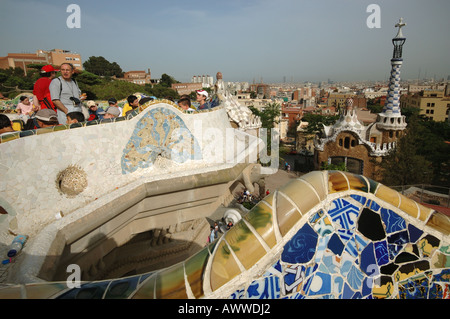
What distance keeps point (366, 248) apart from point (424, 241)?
0.36 meters

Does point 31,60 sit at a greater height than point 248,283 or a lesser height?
greater

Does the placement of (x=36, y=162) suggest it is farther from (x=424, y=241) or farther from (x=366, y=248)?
(x=424, y=241)

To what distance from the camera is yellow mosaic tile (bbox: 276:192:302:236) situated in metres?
1.46

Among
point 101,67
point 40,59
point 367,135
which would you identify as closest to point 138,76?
point 101,67

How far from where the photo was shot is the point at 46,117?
13.9 ft

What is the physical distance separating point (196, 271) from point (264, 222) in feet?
1.40

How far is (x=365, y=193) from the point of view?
5.24 ft

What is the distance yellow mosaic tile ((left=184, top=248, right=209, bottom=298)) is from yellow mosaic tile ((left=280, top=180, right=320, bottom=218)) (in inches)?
21.8

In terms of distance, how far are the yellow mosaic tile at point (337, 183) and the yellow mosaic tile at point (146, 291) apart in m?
1.07

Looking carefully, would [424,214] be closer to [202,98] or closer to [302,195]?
[302,195]

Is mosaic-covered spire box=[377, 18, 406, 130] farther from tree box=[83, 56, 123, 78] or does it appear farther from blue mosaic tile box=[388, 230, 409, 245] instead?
tree box=[83, 56, 123, 78]
